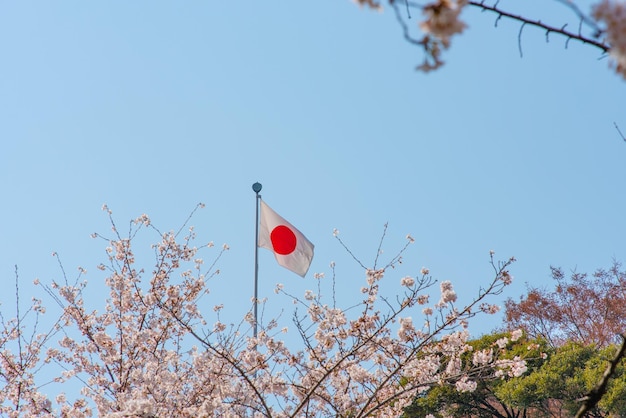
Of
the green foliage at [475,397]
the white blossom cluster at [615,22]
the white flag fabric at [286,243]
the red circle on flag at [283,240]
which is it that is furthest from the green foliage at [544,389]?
the white blossom cluster at [615,22]

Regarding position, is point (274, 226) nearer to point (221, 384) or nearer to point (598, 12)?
point (221, 384)

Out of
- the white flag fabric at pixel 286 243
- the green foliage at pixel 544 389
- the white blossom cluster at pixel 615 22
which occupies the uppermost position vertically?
the white flag fabric at pixel 286 243

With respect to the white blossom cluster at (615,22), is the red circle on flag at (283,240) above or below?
above

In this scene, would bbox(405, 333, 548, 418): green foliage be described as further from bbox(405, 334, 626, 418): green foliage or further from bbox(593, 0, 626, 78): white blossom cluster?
bbox(593, 0, 626, 78): white blossom cluster

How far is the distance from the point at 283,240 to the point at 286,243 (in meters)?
0.08

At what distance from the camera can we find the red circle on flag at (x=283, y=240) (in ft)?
40.0

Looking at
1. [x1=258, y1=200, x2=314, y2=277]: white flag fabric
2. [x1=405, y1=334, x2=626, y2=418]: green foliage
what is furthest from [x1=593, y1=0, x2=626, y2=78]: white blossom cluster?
[x1=405, y1=334, x2=626, y2=418]: green foliage

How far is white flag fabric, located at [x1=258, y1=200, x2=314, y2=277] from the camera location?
12.1m

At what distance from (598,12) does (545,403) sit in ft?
52.1

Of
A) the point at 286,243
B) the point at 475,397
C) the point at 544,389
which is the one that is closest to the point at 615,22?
the point at 286,243

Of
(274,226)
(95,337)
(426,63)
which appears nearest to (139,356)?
(95,337)

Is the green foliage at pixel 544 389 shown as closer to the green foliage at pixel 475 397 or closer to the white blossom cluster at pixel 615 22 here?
the green foliage at pixel 475 397

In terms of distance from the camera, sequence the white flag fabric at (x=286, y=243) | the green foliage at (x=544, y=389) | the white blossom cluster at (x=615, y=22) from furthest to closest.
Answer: the green foliage at (x=544, y=389) → the white flag fabric at (x=286, y=243) → the white blossom cluster at (x=615, y=22)

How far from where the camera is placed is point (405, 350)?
7191mm
